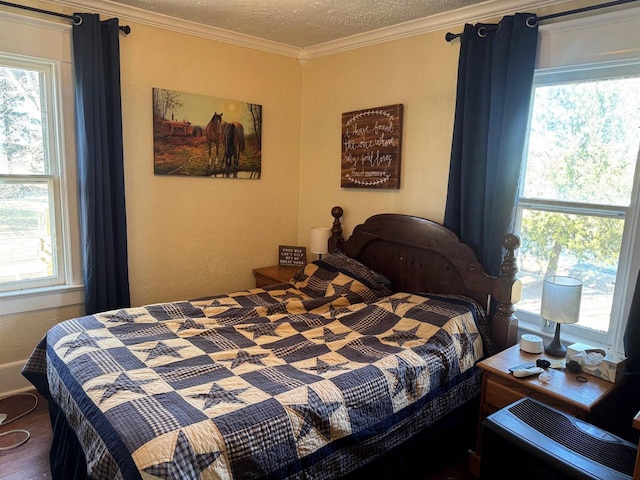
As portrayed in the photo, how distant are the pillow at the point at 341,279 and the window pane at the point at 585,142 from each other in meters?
1.05

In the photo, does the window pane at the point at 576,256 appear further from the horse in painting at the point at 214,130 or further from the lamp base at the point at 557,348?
the horse in painting at the point at 214,130

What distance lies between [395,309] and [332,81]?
1969 millimetres

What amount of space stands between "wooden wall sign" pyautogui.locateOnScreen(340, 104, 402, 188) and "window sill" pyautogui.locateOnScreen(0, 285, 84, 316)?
2.03 m

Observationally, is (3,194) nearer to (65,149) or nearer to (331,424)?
(65,149)

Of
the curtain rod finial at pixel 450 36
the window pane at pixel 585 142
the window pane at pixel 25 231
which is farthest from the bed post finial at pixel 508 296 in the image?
the window pane at pixel 25 231

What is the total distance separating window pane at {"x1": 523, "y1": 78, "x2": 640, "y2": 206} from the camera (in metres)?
2.10

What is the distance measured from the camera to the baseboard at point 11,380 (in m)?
2.71

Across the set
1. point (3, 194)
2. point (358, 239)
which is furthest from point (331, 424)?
point (3, 194)

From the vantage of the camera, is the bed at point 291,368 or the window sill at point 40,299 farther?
the window sill at point 40,299

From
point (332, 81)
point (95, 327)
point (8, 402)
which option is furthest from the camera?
point (332, 81)

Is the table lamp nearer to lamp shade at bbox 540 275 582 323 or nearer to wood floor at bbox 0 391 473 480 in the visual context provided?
lamp shade at bbox 540 275 582 323

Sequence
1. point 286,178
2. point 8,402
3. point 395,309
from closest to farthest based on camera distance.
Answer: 1. point 395,309
2. point 8,402
3. point 286,178

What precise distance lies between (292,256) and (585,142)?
227 centimetres

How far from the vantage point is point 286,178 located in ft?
12.3
